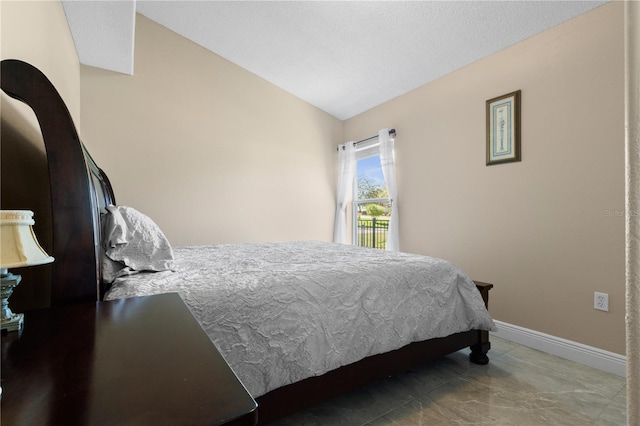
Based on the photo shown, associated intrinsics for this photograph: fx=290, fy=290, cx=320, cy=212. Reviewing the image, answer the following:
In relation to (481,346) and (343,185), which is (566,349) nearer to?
(481,346)

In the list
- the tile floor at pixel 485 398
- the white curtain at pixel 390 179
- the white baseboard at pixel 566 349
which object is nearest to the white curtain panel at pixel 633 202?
the tile floor at pixel 485 398

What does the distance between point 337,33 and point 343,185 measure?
6.96ft

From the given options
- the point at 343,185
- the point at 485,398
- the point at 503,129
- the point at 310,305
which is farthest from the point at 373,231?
the point at 310,305

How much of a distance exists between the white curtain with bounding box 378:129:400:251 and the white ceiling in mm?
572

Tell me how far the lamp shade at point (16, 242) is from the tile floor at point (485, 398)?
136 cm

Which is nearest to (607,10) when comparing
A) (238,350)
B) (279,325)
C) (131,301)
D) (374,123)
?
(374,123)

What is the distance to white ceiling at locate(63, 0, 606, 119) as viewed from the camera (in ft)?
7.16

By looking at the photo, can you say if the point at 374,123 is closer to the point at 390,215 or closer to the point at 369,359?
the point at 390,215

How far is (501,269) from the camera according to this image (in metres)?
2.58

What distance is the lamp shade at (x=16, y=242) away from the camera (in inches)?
23.4

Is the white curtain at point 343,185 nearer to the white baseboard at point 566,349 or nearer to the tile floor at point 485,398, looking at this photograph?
the white baseboard at point 566,349

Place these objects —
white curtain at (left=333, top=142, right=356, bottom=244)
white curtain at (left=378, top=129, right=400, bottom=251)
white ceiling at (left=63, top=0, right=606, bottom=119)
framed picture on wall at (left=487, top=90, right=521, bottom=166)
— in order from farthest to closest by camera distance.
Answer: white curtain at (left=333, top=142, right=356, bottom=244), white curtain at (left=378, top=129, right=400, bottom=251), framed picture on wall at (left=487, top=90, right=521, bottom=166), white ceiling at (left=63, top=0, right=606, bottom=119)

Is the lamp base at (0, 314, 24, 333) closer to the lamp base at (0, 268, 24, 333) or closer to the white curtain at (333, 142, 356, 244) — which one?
the lamp base at (0, 268, 24, 333)

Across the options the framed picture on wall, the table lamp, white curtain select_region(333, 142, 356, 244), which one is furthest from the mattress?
white curtain select_region(333, 142, 356, 244)
